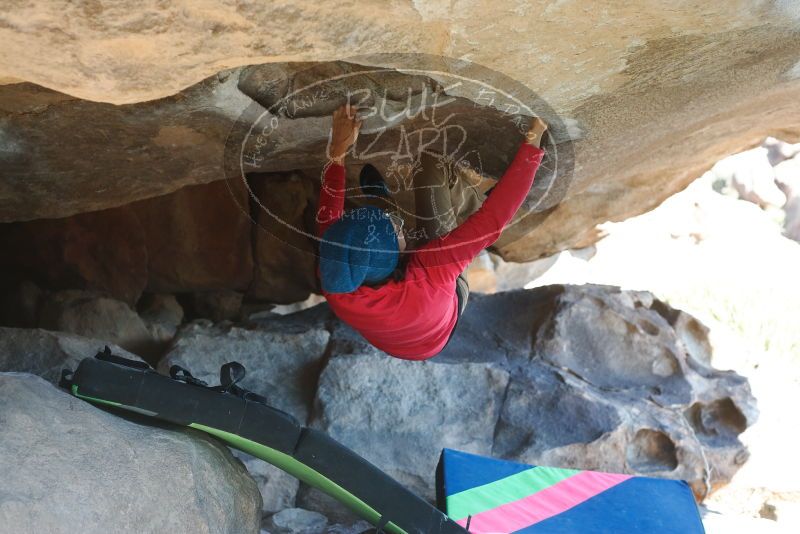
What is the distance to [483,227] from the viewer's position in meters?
2.08

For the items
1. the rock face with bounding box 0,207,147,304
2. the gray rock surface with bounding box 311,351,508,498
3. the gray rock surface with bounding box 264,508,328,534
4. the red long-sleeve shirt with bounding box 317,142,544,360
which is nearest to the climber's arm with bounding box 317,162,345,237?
the red long-sleeve shirt with bounding box 317,142,544,360

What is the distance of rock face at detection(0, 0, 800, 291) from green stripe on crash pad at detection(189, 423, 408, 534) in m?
0.83

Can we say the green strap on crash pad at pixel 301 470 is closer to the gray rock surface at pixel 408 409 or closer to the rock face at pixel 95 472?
the rock face at pixel 95 472

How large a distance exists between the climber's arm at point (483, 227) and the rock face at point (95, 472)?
73 cm

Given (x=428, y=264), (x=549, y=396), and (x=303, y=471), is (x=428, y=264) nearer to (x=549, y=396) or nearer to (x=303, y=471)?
(x=303, y=471)

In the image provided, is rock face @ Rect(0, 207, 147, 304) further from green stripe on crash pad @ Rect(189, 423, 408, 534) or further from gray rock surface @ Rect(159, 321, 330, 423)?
green stripe on crash pad @ Rect(189, 423, 408, 534)

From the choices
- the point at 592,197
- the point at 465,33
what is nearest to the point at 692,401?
the point at 592,197

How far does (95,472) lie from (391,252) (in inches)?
33.5

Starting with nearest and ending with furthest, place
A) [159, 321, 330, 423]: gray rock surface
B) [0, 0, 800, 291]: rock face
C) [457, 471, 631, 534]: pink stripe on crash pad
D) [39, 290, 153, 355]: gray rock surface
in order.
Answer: [0, 0, 800, 291]: rock face, [457, 471, 631, 534]: pink stripe on crash pad, [159, 321, 330, 423]: gray rock surface, [39, 290, 153, 355]: gray rock surface

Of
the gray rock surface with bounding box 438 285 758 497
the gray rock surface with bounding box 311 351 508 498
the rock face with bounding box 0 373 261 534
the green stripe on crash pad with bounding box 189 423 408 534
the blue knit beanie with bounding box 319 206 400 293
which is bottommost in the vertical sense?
the gray rock surface with bounding box 438 285 758 497

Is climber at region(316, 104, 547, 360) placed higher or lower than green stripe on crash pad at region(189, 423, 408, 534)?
higher

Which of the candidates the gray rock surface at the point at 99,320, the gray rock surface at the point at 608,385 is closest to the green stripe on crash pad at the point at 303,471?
the gray rock surface at the point at 608,385

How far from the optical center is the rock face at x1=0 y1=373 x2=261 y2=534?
5.20 ft

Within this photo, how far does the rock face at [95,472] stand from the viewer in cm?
158
